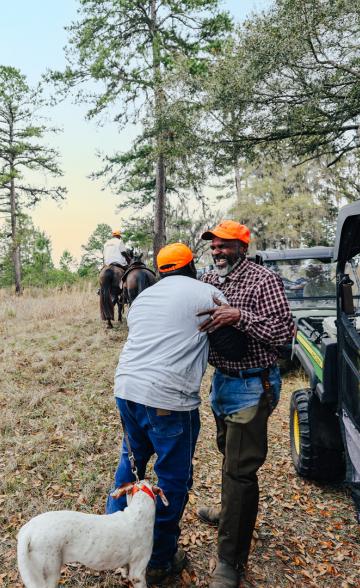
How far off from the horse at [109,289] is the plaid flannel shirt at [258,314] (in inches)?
360

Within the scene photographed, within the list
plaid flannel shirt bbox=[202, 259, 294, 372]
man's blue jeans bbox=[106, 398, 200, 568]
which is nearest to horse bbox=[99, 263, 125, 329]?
plaid flannel shirt bbox=[202, 259, 294, 372]

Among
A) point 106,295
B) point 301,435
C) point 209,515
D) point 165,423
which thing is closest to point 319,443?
point 301,435

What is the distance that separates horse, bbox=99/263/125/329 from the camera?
39.6ft

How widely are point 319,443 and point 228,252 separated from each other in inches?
82.4

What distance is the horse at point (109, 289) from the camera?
475 inches

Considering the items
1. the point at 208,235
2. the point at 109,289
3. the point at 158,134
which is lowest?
the point at 109,289

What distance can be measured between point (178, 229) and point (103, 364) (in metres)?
23.6

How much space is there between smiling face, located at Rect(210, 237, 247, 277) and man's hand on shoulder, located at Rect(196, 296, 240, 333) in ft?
1.85

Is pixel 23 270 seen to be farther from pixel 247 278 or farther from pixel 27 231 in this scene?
pixel 247 278

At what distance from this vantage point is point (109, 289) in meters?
12.1

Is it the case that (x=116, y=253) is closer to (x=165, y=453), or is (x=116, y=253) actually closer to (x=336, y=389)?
(x=336, y=389)

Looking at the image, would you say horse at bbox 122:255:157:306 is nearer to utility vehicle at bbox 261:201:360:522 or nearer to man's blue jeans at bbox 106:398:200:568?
utility vehicle at bbox 261:201:360:522

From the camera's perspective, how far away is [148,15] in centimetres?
1795

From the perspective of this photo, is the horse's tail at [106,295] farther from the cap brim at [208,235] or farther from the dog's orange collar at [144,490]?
the dog's orange collar at [144,490]
